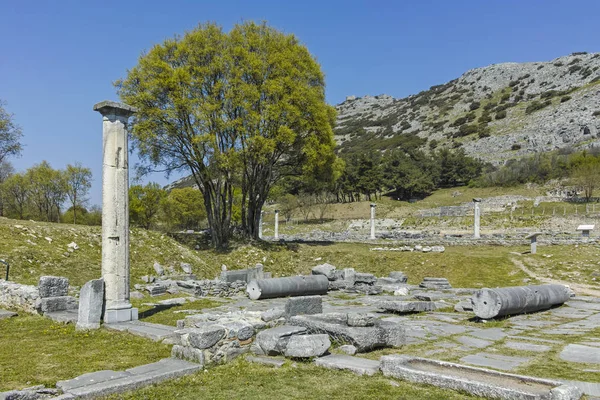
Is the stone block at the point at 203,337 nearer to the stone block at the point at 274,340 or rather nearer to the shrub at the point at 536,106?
the stone block at the point at 274,340

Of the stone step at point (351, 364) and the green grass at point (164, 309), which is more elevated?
the stone step at point (351, 364)

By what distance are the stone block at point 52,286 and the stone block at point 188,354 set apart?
20.7ft

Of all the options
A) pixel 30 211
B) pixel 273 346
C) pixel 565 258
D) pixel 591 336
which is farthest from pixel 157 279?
pixel 30 211

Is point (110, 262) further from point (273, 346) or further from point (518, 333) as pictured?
point (518, 333)

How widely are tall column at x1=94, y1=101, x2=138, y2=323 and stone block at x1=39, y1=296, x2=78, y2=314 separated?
2.15 meters

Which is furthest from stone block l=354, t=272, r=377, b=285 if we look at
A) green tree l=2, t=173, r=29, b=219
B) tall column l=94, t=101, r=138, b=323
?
green tree l=2, t=173, r=29, b=219

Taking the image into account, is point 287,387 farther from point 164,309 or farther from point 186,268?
point 186,268

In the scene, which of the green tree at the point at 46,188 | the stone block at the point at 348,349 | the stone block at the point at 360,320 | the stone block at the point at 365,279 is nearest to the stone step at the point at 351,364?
the stone block at the point at 348,349

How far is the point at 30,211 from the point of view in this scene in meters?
46.2

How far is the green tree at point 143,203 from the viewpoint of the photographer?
44594mm

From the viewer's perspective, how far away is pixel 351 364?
708 cm

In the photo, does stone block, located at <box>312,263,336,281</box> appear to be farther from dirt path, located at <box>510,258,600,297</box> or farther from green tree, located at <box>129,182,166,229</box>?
green tree, located at <box>129,182,166,229</box>

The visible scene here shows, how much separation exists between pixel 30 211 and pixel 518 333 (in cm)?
4748

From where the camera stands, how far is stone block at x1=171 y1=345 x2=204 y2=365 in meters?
7.43
